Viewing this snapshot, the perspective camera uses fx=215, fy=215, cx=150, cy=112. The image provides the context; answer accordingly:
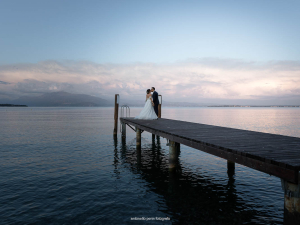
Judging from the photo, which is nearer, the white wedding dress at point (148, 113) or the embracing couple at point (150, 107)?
the embracing couple at point (150, 107)

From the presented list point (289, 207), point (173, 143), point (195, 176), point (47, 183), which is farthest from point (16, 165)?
point (289, 207)

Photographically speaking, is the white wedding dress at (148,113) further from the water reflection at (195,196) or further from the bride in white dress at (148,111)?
the water reflection at (195,196)

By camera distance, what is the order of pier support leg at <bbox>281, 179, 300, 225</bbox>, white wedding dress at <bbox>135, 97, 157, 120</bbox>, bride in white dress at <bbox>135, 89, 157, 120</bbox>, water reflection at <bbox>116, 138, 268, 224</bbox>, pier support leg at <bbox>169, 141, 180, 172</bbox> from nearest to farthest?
pier support leg at <bbox>281, 179, 300, 225</bbox> < water reflection at <bbox>116, 138, 268, 224</bbox> < pier support leg at <bbox>169, 141, 180, 172</bbox> < bride in white dress at <bbox>135, 89, 157, 120</bbox> < white wedding dress at <bbox>135, 97, 157, 120</bbox>

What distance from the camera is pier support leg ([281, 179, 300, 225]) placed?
14.2 feet

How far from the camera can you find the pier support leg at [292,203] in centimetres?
432

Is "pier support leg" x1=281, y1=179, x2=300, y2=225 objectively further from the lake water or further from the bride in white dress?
the bride in white dress

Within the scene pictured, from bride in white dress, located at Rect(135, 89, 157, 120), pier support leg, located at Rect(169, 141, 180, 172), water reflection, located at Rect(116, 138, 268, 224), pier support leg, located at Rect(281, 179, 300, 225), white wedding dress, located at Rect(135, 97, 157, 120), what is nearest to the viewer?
pier support leg, located at Rect(281, 179, 300, 225)

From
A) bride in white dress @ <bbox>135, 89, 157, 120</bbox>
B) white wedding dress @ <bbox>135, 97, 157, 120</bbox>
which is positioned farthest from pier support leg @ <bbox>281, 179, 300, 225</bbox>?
white wedding dress @ <bbox>135, 97, 157, 120</bbox>

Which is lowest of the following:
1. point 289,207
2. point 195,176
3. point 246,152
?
point 195,176

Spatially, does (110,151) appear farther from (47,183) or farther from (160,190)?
(160,190)

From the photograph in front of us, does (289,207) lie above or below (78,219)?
above

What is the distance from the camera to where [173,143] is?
1053cm

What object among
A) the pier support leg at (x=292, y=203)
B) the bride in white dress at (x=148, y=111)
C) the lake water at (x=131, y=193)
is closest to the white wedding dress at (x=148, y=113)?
the bride in white dress at (x=148, y=111)

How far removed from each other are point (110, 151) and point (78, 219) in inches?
425
